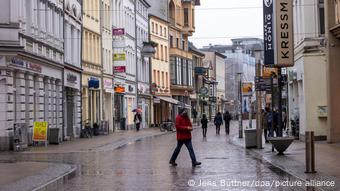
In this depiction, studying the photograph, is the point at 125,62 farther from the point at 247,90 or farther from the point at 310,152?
the point at 310,152

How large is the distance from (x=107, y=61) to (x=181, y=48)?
36.9 m

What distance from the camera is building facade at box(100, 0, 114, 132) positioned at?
54.8m

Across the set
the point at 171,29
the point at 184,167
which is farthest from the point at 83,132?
the point at 171,29

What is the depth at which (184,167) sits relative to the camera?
19266 mm

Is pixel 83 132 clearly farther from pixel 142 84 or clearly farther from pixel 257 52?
pixel 142 84

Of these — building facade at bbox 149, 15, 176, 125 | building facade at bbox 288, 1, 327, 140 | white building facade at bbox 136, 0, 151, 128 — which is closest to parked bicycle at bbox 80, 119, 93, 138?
building facade at bbox 288, 1, 327, 140

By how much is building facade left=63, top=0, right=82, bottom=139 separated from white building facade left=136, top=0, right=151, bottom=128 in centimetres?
2507

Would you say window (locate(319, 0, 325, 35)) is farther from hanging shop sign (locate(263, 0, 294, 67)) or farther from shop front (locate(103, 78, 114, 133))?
shop front (locate(103, 78, 114, 133))

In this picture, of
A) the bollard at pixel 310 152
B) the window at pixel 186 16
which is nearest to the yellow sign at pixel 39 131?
the bollard at pixel 310 152

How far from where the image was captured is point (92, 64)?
5072cm

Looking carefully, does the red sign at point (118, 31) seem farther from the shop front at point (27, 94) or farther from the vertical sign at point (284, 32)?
the vertical sign at point (284, 32)

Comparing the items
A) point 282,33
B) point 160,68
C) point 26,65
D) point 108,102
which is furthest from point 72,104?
point 160,68

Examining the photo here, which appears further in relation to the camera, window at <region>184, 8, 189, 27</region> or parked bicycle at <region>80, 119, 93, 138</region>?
window at <region>184, 8, 189, 27</region>

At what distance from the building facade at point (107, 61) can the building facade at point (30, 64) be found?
14372mm
